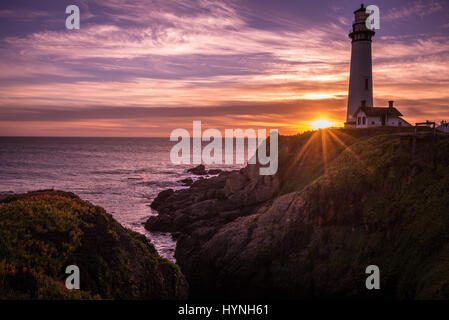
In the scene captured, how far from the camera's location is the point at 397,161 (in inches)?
924

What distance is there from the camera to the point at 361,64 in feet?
155

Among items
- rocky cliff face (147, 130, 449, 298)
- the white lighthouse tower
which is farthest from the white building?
rocky cliff face (147, 130, 449, 298)

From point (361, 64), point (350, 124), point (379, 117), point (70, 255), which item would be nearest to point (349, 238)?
point (70, 255)

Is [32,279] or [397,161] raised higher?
[397,161]

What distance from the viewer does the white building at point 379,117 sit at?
45.0m

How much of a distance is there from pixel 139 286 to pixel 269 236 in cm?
1312

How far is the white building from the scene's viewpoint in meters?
45.0

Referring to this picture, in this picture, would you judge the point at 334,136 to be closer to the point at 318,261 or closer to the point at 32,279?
the point at 318,261

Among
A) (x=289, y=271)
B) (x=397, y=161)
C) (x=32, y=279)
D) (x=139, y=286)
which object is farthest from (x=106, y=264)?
(x=397, y=161)

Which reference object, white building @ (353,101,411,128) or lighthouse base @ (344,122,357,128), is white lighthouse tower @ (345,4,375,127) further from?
white building @ (353,101,411,128)

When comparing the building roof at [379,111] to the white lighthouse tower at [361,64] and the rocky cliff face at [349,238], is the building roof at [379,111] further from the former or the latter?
the rocky cliff face at [349,238]

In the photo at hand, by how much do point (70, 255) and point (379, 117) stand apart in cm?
4478

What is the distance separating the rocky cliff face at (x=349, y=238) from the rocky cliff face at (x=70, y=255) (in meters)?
9.26
